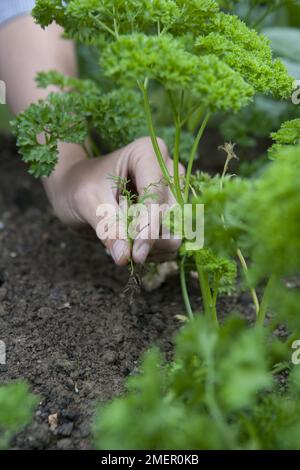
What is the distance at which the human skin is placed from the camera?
5.13 feet

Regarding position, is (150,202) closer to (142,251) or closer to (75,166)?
(142,251)

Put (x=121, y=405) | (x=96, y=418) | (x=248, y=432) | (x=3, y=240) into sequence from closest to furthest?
1. (x=121, y=405)
2. (x=248, y=432)
3. (x=96, y=418)
4. (x=3, y=240)

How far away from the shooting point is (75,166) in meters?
1.91

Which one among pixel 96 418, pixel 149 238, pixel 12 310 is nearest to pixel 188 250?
pixel 149 238

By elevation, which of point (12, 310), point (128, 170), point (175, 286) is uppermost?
point (128, 170)

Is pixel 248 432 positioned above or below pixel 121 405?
below

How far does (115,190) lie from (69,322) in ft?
1.38

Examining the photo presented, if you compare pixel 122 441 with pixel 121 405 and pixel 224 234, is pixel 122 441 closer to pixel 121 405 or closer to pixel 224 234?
pixel 121 405

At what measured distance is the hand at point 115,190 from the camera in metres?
1.46

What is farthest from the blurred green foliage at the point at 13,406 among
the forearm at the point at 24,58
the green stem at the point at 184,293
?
the forearm at the point at 24,58

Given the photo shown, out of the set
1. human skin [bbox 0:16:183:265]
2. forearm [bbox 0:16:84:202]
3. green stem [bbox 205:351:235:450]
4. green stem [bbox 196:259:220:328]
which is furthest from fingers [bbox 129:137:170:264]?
forearm [bbox 0:16:84:202]

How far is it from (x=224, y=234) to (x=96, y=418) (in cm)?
52

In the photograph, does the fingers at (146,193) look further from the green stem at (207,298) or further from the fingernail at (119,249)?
the green stem at (207,298)

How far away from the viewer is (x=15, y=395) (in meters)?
1.02
